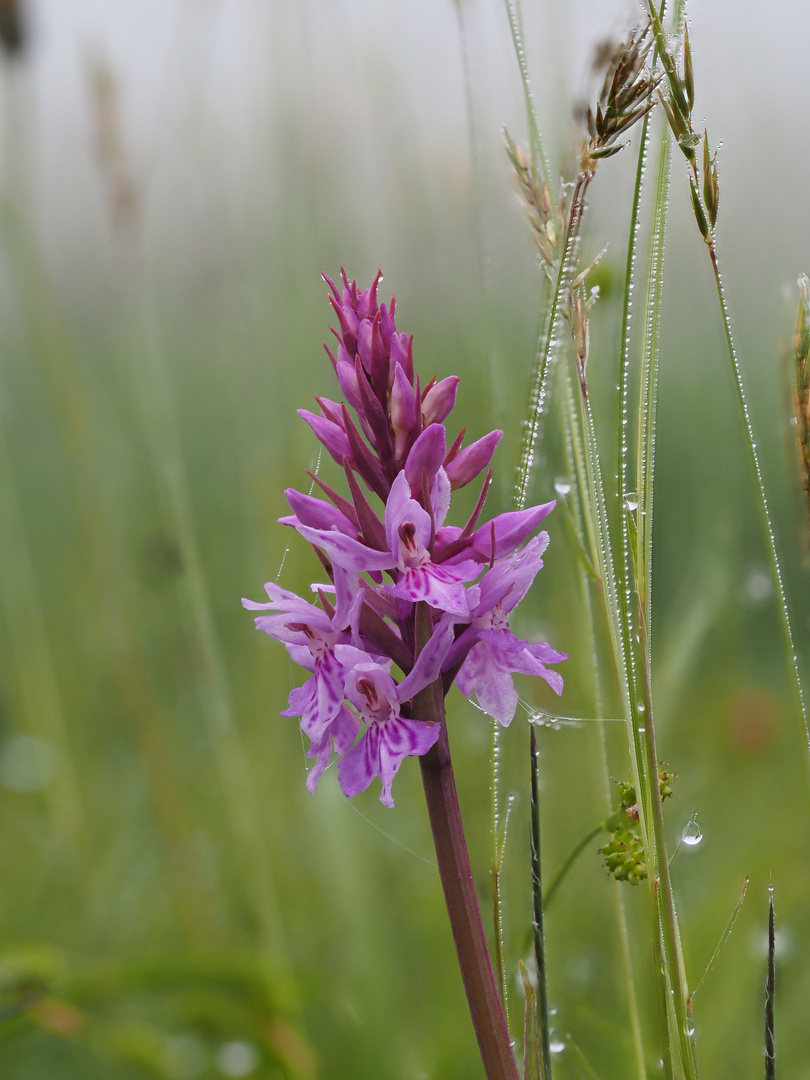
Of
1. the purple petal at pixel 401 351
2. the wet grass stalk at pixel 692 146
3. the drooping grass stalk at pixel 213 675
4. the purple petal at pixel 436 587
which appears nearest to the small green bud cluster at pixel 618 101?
the wet grass stalk at pixel 692 146

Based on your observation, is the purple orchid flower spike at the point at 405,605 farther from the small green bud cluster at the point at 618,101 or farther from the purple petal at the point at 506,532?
the small green bud cluster at the point at 618,101

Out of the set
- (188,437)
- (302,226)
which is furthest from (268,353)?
(188,437)

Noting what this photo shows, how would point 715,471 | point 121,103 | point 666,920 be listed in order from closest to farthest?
point 666,920, point 121,103, point 715,471

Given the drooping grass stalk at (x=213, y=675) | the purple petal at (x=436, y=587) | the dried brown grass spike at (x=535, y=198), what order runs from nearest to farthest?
1. the purple petal at (x=436, y=587)
2. the dried brown grass spike at (x=535, y=198)
3. the drooping grass stalk at (x=213, y=675)

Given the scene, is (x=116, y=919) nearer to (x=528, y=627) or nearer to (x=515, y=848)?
(x=515, y=848)

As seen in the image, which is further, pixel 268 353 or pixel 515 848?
pixel 268 353

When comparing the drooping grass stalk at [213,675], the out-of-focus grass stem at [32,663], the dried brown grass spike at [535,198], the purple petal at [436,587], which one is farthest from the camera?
the out-of-focus grass stem at [32,663]
